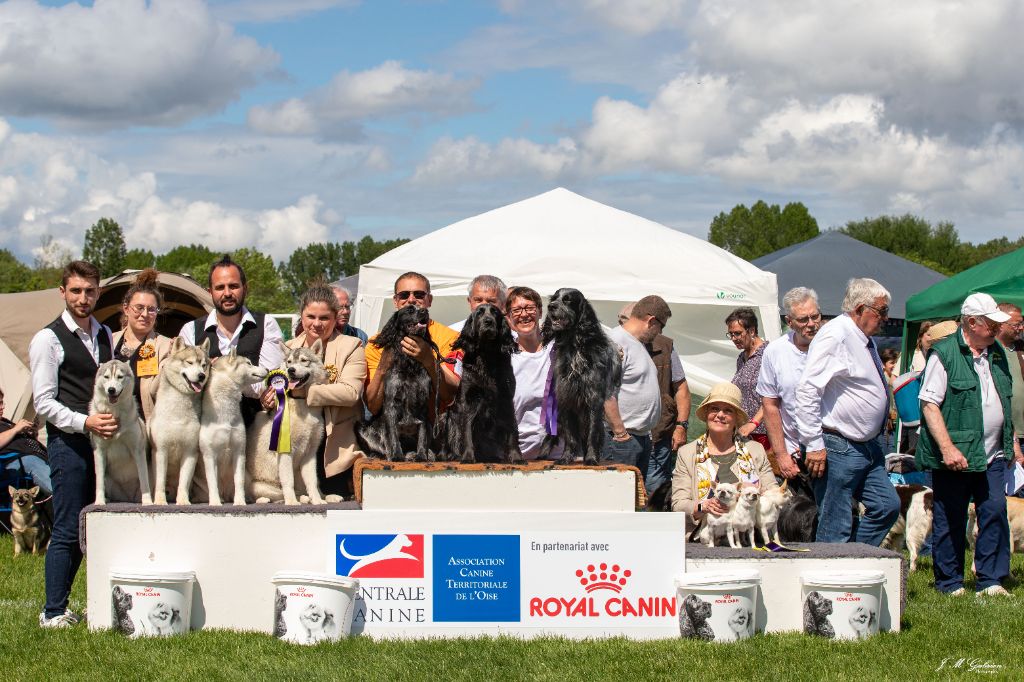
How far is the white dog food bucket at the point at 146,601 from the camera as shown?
178 inches

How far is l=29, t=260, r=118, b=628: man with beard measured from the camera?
183 inches

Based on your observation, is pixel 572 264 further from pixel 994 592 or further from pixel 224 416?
pixel 224 416

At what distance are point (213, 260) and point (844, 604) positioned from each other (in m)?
30.9

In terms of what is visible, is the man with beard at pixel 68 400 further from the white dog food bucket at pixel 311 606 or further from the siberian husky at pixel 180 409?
the white dog food bucket at pixel 311 606

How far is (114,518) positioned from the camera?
4.62 m

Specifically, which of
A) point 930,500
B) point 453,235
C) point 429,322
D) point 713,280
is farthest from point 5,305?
Result: point 930,500

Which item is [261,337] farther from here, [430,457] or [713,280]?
[713,280]

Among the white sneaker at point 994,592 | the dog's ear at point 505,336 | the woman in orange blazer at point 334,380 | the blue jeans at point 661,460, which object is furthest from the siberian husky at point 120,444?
the white sneaker at point 994,592

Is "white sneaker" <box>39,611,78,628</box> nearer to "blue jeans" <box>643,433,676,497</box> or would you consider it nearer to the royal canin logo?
the royal canin logo

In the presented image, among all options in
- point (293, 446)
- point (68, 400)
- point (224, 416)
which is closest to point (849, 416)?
point (293, 446)

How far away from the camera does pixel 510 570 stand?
4656mm

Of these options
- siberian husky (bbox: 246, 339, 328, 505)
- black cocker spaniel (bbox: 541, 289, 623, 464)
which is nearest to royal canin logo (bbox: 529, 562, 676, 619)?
black cocker spaniel (bbox: 541, 289, 623, 464)

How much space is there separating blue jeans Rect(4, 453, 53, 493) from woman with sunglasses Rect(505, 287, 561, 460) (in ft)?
15.7

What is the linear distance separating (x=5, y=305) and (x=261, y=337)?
8634 mm
